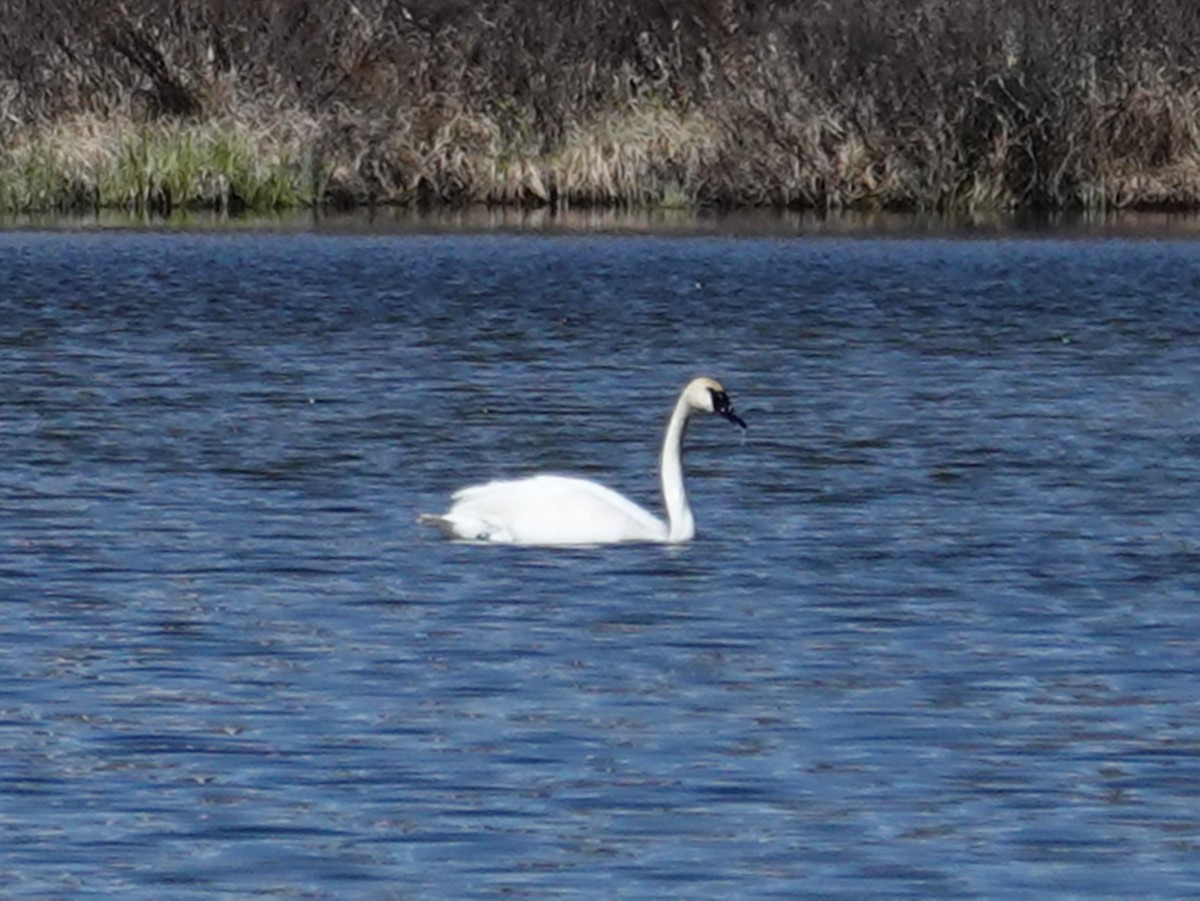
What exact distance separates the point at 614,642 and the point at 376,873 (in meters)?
3.97

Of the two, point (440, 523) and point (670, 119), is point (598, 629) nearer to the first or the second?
point (440, 523)

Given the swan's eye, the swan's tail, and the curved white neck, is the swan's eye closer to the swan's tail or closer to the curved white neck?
the curved white neck

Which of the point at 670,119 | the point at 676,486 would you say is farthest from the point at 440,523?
the point at 670,119

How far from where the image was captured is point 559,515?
50.9 ft

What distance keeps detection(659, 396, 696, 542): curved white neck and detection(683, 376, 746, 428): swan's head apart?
2.6 inches

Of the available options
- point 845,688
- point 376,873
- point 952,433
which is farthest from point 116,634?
point 952,433

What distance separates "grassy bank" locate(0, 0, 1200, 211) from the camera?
4106 centimetres

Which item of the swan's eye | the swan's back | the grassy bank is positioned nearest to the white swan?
the swan's back

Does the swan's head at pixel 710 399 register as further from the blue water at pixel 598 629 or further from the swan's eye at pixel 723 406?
the blue water at pixel 598 629

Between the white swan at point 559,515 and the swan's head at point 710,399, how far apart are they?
472 millimetres

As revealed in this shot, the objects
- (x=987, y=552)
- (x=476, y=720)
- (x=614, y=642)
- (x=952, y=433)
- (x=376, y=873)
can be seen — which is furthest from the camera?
(x=952, y=433)

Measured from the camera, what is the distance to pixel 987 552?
15.8 meters

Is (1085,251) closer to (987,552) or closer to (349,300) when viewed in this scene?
(349,300)

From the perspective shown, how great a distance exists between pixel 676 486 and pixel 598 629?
8.96 feet
